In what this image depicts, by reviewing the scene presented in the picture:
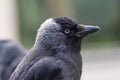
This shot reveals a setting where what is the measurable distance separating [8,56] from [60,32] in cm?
284

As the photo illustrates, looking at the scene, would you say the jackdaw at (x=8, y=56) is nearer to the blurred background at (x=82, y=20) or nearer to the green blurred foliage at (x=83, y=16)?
the blurred background at (x=82, y=20)

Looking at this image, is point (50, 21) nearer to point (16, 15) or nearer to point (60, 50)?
point (60, 50)

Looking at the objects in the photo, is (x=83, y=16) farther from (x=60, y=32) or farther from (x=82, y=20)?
(x=60, y=32)

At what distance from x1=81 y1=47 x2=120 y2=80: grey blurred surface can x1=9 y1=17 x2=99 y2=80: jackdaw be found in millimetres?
7199

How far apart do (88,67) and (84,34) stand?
11044 mm

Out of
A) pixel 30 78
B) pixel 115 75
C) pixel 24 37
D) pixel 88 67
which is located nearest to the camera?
pixel 30 78

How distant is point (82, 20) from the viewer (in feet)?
71.2

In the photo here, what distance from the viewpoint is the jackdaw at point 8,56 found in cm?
941

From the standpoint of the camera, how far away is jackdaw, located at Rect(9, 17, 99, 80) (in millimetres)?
7008

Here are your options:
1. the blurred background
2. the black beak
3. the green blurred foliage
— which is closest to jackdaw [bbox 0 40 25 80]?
the black beak

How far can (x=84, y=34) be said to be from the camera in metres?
7.30

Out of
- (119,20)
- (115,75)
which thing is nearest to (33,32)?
(119,20)

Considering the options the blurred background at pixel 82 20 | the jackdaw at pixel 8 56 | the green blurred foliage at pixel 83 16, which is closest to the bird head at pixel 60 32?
the jackdaw at pixel 8 56

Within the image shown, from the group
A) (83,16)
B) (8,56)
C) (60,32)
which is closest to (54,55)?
(60,32)
